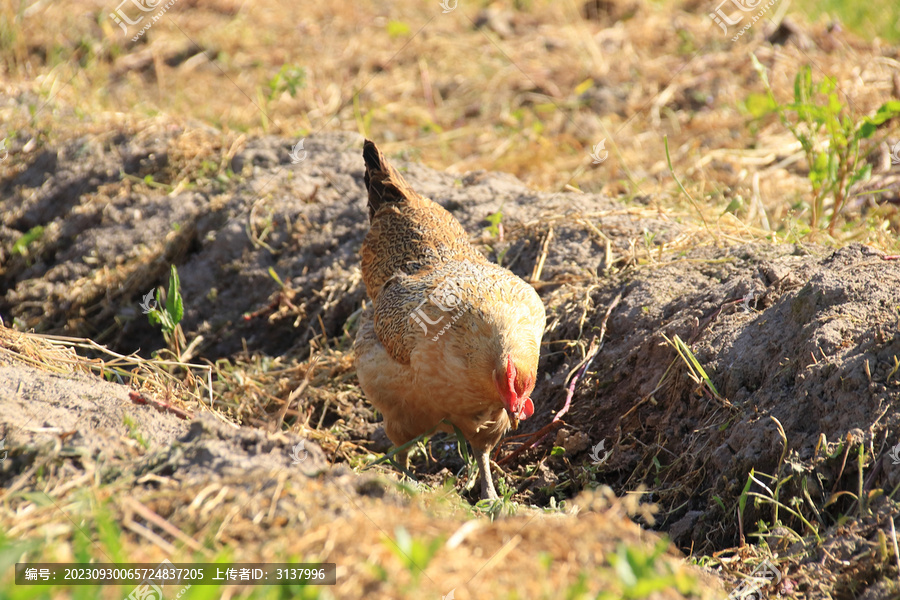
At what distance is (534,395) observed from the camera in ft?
13.4

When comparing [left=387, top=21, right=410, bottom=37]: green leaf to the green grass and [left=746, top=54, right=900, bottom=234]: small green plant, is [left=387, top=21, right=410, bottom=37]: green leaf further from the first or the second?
[left=746, top=54, right=900, bottom=234]: small green plant

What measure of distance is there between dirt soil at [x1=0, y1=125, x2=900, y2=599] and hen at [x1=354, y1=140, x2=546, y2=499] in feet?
1.28

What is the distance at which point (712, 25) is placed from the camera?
27.8 ft

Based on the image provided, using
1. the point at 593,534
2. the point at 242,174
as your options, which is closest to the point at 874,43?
the point at 242,174

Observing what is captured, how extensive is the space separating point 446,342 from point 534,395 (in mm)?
999

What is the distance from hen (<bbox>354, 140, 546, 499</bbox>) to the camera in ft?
10.5

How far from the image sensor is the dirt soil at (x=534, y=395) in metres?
1.94

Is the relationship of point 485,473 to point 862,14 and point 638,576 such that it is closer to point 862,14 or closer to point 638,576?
point 638,576

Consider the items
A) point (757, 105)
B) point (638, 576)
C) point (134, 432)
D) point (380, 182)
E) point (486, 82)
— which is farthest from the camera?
point (486, 82)

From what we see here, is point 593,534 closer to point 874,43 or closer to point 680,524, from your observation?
Result: point 680,524

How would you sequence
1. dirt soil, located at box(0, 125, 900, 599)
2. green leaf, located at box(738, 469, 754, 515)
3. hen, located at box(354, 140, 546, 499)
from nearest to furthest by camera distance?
1. dirt soil, located at box(0, 125, 900, 599)
2. green leaf, located at box(738, 469, 754, 515)
3. hen, located at box(354, 140, 546, 499)

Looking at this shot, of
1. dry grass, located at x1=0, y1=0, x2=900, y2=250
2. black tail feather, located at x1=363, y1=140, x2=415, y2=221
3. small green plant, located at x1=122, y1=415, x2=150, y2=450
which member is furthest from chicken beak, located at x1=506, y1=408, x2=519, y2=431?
dry grass, located at x1=0, y1=0, x2=900, y2=250

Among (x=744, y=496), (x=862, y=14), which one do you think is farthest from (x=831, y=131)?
(x=862, y=14)

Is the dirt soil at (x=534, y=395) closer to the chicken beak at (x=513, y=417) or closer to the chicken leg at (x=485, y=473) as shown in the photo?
the chicken leg at (x=485, y=473)
